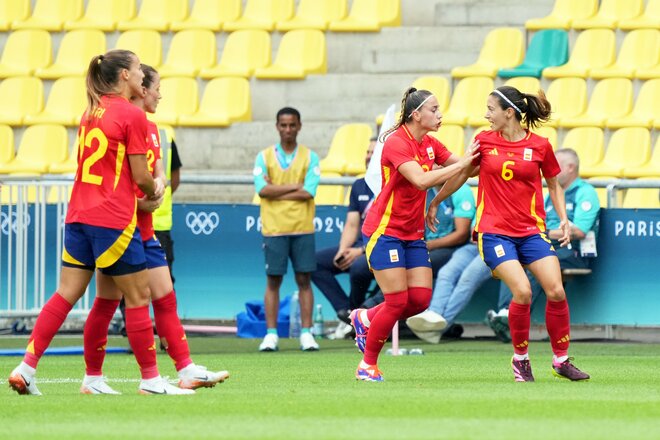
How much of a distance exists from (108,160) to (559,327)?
11.8ft

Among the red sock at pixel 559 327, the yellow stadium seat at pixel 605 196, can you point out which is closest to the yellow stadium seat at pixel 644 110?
the yellow stadium seat at pixel 605 196

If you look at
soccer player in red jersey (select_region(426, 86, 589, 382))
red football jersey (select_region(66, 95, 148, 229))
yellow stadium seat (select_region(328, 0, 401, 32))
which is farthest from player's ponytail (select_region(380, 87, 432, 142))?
yellow stadium seat (select_region(328, 0, 401, 32))

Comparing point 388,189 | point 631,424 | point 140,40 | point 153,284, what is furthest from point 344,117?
point 631,424

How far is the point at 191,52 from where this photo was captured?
67.5ft

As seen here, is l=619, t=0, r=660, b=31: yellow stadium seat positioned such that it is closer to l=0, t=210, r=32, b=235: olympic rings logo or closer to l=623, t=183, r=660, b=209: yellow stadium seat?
l=623, t=183, r=660, b=209: yellow stadium seat

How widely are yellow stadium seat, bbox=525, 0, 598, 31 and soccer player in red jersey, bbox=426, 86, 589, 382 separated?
912 centimetres

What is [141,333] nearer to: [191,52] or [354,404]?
[354,404]

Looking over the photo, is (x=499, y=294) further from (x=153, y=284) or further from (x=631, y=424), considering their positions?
(x=631, y=424)

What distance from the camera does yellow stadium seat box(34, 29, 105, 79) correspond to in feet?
68.6

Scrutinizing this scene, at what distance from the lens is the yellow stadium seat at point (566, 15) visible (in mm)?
19281

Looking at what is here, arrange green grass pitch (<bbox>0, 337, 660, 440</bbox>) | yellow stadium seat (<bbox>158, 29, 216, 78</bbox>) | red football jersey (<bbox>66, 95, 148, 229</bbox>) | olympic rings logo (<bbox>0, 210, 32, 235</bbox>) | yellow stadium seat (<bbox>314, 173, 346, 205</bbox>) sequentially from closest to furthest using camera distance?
green grass pitch (<bbox>0, 337, 660, 440</bbox>)
red football jersey (<bbox>66, 95, 148, 229</bbox>)
olympic rings logo (<bbox>0, 210, 32, 235</bbox>)
yellow stadium seat (<bbox>314, 173, 346, 205</bbox>)
yellow stadium seat (<bbox>158, 29, 216, 78</bbox>)

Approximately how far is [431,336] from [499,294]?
3.74 feet

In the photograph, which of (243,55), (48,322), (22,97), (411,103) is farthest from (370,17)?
(48,322)

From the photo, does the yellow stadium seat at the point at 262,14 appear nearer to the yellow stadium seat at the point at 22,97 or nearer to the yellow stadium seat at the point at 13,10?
the yellow stadium seat at the point at 22,97
